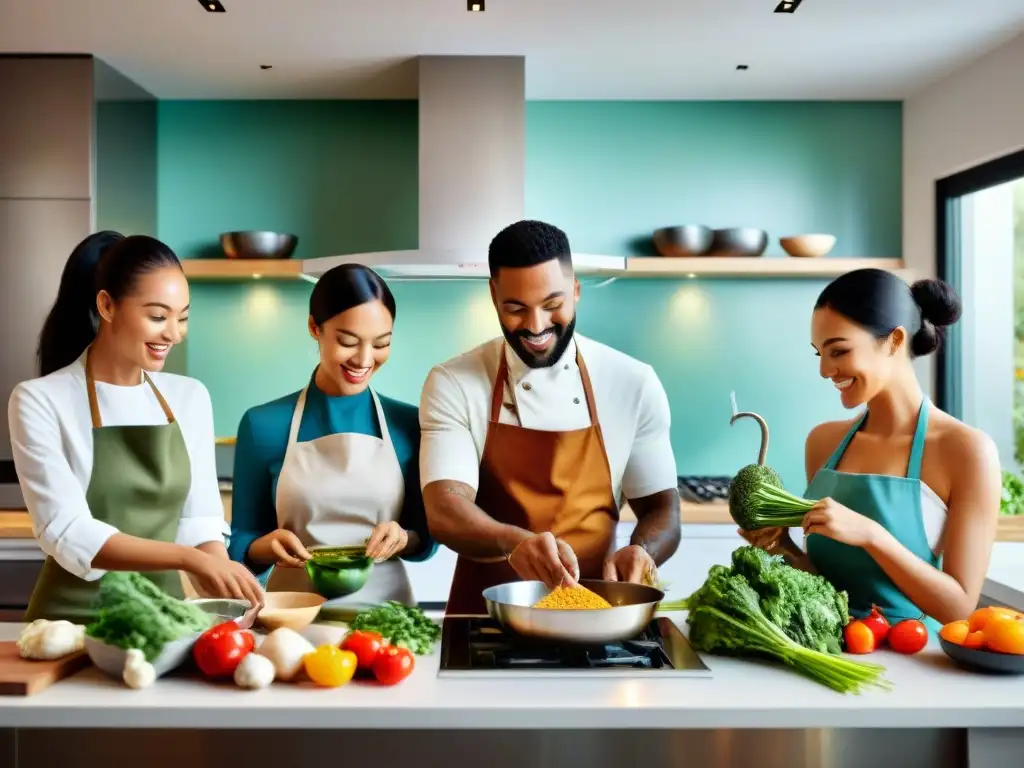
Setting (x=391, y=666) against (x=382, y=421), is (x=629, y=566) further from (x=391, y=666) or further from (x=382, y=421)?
(x=382, y=421)

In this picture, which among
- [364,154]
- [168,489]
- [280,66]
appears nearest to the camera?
[168,489]

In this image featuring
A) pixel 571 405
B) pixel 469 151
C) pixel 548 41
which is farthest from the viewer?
pixel 469 151

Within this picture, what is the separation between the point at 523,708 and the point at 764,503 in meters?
0.66

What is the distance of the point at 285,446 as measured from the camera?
2.17 m

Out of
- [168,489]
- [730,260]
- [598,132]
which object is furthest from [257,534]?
[598,132]

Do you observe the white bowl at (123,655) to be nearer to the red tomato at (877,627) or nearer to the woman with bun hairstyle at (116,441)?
the woman with bun hairstyle at (116,441)

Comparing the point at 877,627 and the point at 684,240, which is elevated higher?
the point at 684,240

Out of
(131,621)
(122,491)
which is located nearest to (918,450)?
(131,621)

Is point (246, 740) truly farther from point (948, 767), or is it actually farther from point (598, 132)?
point (598, 132)

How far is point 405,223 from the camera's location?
4.53 meters

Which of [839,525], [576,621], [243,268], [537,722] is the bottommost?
[537,722]

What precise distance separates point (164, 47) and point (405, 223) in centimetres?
129

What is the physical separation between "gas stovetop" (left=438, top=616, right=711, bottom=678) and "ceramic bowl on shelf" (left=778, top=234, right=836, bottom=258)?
2.86 m

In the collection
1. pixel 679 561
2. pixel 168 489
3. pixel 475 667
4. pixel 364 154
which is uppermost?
pixel 364 154
